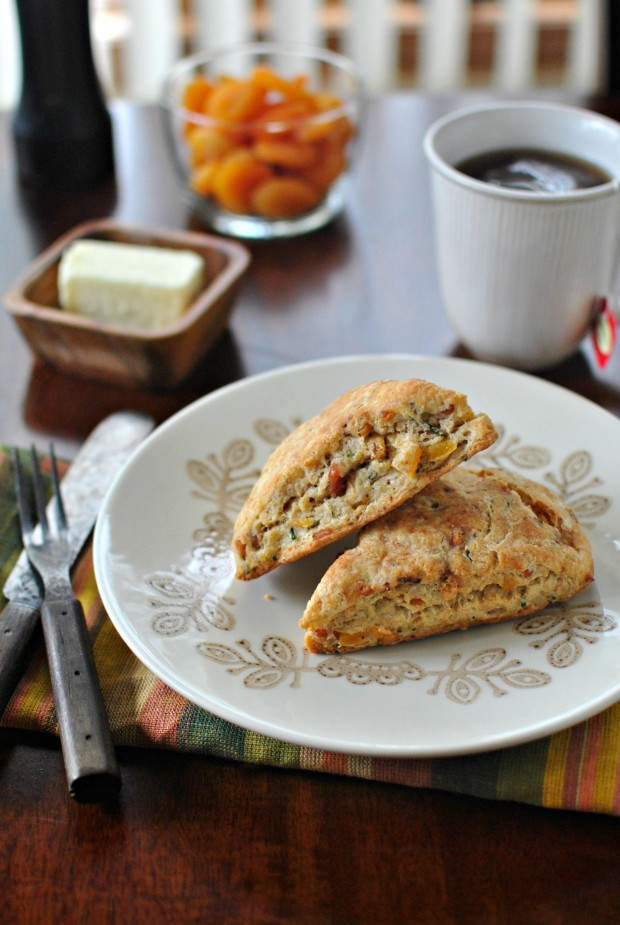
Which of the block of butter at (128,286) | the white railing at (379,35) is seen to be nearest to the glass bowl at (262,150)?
the block of butter at (128,286)

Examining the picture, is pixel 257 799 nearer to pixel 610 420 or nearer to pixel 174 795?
pixel 174 795

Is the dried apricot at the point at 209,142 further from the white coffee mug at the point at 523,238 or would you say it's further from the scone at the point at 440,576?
the scone at the point at 440,576

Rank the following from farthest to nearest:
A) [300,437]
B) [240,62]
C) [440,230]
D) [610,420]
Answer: [240,62] < [440,230] < [610,420] < [300,437]

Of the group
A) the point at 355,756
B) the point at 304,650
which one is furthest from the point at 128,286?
the point at 355,756

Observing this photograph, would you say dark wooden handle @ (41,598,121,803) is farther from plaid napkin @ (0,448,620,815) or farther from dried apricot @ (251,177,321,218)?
dried apricot @ (251,177,321,218)

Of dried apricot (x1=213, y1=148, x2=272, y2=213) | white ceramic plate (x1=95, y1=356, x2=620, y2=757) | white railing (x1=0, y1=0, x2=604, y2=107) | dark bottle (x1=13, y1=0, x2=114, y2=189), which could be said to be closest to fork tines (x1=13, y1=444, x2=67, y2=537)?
white ceramic plate (x1=95, y1=356, x2=620, y2=757)

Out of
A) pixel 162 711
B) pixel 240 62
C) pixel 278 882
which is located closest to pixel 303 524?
pixel 162 711
